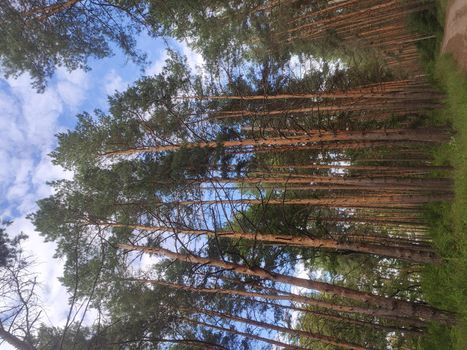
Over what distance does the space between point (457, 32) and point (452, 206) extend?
202 inches

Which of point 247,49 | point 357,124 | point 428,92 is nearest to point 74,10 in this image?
point 247,49

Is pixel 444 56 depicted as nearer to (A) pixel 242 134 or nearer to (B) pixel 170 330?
(A) pixel 242 134

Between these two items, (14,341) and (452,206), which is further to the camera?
(452,206)

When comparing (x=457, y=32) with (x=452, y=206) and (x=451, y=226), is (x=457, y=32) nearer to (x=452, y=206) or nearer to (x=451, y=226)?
(x=452, y=206)

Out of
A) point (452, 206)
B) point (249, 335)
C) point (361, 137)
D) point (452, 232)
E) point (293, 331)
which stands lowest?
point (249, 335)

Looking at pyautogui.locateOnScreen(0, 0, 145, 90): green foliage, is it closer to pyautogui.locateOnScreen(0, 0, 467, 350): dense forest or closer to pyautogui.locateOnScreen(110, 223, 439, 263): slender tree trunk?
pyautogui.locateOnScreen(0, 0, 467, 350): dense forest

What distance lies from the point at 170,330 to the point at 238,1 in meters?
11.3

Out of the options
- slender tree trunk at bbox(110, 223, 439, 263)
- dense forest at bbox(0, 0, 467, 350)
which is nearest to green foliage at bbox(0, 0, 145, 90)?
dense forest at bbox(0, 0, 467, 350)

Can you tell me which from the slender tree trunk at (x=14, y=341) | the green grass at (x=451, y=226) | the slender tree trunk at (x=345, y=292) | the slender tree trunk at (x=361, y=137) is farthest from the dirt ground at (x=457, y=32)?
the slender tree trunk at (x=14, y=341)

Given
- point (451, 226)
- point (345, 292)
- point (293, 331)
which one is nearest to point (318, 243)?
point (345, 292)

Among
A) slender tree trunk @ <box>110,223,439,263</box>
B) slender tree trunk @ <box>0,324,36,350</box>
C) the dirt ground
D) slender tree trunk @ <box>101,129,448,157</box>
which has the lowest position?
slender tree trunk @ <box>0,324,36,350</box>

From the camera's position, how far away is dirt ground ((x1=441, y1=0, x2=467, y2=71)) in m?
10.8

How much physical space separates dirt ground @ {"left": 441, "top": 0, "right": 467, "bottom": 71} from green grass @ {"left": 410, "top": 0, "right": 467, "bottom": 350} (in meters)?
0.29

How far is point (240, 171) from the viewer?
11914 millimetres
